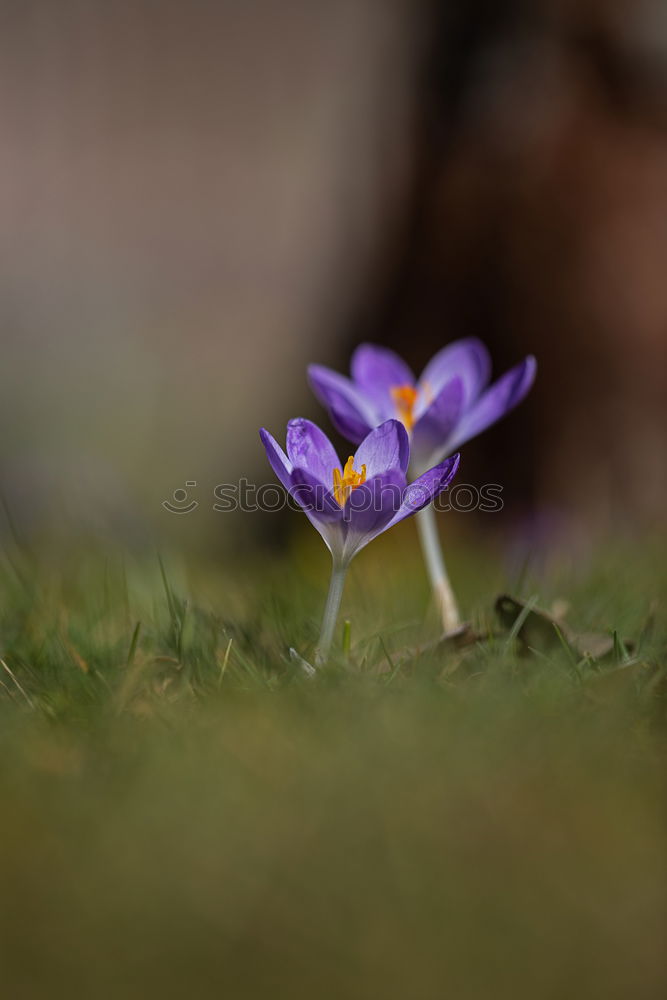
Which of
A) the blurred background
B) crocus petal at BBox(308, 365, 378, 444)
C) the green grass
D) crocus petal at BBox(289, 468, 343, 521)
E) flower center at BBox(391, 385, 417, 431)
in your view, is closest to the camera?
the green grass

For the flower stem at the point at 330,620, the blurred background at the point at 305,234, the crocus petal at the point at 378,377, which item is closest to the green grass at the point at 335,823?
the flower stem at the point at 330,620

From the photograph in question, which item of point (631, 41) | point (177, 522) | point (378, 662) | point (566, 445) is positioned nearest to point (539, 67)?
point (631, 41)

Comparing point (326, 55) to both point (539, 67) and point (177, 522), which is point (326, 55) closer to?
point (539, 67)

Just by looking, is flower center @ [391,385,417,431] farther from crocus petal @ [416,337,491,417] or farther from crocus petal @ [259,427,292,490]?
crocus petal @ [259,427,292,490]

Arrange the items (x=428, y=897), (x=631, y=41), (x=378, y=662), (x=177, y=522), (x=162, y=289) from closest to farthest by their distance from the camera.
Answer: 1. (x=428, y=897)
2. (x=378, y=662)
3. (x=631, y=41)
4. (x=177, y=522)
5. (x=162, y=289)

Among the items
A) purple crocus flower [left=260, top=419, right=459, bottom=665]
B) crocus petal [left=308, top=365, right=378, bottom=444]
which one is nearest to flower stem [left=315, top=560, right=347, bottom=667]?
purple crocus flower [left=260, top=419, right=459, bottom=665]

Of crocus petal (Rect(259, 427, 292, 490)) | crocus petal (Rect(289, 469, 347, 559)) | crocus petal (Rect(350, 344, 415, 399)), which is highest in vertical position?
crocus petal (Rect(350, 344, 415, 399))

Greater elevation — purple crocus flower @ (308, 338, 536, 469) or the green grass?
purple crocus flower @ (308, 338, 536, 469)
